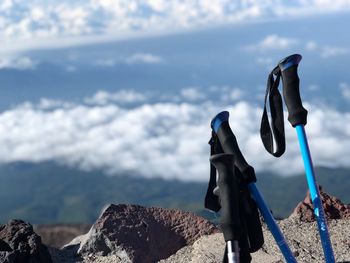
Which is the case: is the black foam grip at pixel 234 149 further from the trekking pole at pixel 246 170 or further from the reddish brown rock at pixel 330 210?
the reddish brown rock at pixel 330 210

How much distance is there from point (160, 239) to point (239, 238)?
127 inches

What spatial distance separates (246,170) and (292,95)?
834mm

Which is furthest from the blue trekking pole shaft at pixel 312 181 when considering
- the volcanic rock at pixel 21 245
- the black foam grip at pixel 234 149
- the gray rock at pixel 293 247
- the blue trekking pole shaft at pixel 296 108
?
the volcanic rock at pixel 21 245

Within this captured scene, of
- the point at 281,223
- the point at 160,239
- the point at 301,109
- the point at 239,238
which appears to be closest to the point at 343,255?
the point at 281,223

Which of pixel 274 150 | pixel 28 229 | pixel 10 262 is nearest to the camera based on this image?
pixel 274 150

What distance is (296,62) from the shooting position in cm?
518

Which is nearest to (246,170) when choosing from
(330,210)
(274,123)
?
(274,123)

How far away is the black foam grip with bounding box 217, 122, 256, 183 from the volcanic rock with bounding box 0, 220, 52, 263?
2624 millimetres

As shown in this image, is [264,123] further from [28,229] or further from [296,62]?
[28,229]

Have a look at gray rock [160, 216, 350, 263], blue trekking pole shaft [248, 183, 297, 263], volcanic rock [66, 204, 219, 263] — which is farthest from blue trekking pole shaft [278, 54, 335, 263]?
volcanic rock [66, 204, 219, 263]

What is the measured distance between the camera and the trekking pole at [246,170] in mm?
4660

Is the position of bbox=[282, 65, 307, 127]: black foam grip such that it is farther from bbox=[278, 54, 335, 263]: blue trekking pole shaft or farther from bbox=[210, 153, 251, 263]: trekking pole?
bbox=[210, 153, 251, 263]: trekking pole

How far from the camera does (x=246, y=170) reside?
464 centimetres

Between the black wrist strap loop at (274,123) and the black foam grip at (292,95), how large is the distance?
0.07 metres
